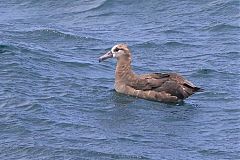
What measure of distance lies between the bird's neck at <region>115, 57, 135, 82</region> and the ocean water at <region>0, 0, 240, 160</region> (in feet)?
0.99

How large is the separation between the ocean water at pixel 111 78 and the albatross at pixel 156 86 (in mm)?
188

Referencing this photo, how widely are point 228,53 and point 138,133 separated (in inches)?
253

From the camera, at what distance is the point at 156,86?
1750 cm

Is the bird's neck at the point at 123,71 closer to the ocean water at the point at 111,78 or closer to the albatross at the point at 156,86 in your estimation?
the albatross at the point at 156,86

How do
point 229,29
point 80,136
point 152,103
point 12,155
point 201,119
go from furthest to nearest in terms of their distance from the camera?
point 229,29, point 152,103, point 201,119, point 80,136, point 12,155

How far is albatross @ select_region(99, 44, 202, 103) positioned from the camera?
680 inches

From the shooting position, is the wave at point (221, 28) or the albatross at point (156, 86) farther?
the wave at point (221, 28)

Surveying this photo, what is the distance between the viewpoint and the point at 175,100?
1738cm

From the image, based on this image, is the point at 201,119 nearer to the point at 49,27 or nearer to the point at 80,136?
the point at 80,136

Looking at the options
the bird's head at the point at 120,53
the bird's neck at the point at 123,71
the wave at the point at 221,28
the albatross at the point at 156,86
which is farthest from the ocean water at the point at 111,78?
the bird's head at the point at 120,53

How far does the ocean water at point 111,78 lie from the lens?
14391 millimetres

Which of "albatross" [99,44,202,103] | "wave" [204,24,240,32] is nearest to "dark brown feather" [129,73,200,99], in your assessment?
"albatross" [99,44,202,103]

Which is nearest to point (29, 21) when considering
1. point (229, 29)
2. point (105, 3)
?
point (105, 3)

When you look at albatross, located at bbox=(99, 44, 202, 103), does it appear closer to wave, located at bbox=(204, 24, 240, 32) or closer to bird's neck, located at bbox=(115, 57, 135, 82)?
bird's neck, located at bbox=(115, 57, 135, 82)
